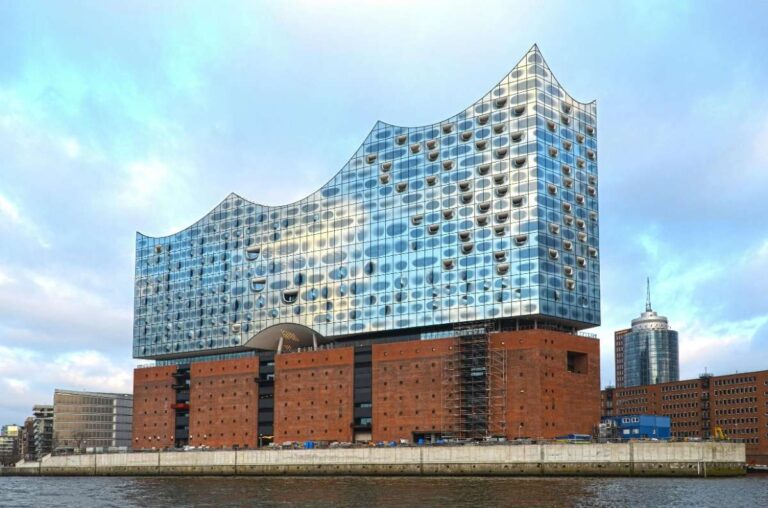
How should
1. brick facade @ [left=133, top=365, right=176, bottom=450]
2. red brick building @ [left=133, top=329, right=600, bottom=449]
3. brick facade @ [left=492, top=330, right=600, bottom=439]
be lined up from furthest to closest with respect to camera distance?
brick facade @ [left=133, top=365, right=176, bottom=450], red brick building @ [left=133, top=329, right=600, bottom=449], brick facade @ [left=492, top=330, right=600, bottom=439]

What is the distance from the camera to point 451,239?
125812mm

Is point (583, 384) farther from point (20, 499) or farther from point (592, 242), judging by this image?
point (20, 499)

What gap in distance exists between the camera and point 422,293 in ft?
418

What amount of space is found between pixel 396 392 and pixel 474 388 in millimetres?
11832

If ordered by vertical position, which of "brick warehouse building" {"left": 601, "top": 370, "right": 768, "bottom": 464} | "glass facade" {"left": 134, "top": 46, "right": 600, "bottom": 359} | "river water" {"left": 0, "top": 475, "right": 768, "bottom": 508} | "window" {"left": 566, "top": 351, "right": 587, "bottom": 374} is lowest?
"river water" {"left": 0, "top": 475, "right": 768, "bottom": 508}

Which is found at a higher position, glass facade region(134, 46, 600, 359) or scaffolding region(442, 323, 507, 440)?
glass facade region(134, 46, 600, 359)

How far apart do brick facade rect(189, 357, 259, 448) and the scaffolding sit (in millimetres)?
35068

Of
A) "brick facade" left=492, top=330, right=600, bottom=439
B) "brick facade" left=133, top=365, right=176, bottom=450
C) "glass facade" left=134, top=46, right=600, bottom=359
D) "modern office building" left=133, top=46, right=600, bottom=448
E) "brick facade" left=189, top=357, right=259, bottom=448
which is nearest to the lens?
"brick facade" left=492, top=330, right=600, bottom=439

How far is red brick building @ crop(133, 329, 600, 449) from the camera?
117m

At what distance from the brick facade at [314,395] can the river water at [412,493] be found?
63.3 ft

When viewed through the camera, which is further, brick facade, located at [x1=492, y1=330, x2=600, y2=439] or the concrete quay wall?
brick facade, located at [x1=492, y1=330, x2=600, y2=439]

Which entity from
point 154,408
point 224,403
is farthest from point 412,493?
point 154,408

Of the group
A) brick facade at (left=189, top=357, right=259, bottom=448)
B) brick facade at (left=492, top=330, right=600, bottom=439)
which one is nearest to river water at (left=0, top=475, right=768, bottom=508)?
brick facade at (left=492, top=330, right=600, bottom=439)

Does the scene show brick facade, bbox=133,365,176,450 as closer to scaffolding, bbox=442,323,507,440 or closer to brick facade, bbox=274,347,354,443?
brick facade, bbox=274,347,354,443
